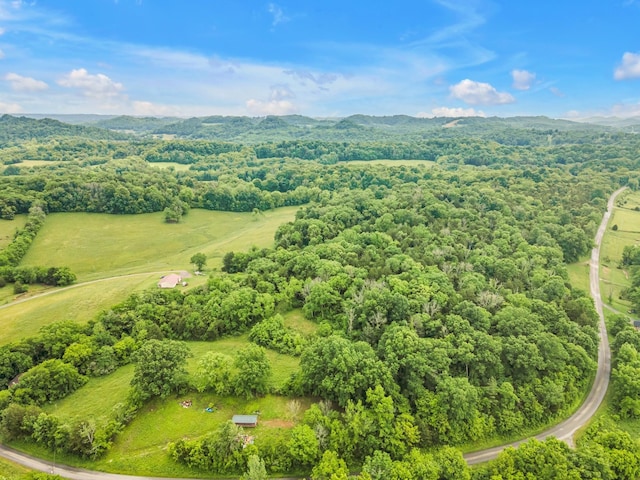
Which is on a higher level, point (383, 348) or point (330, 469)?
point (383, 348)

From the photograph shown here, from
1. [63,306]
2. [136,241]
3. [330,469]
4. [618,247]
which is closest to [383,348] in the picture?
[330,469]

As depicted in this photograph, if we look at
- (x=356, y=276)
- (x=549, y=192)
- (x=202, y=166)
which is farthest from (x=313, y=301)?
(x=202, y=166)

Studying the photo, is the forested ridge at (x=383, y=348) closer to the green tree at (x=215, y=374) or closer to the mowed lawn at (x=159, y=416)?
the green tree at (x=215, y=374)

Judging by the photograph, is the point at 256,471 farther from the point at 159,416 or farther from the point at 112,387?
the point at 112,387

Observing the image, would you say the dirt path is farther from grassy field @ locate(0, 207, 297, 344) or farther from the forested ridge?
the forested ridge

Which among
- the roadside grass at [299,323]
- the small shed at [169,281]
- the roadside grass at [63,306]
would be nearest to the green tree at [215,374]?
the roadside grass at [299,323]
